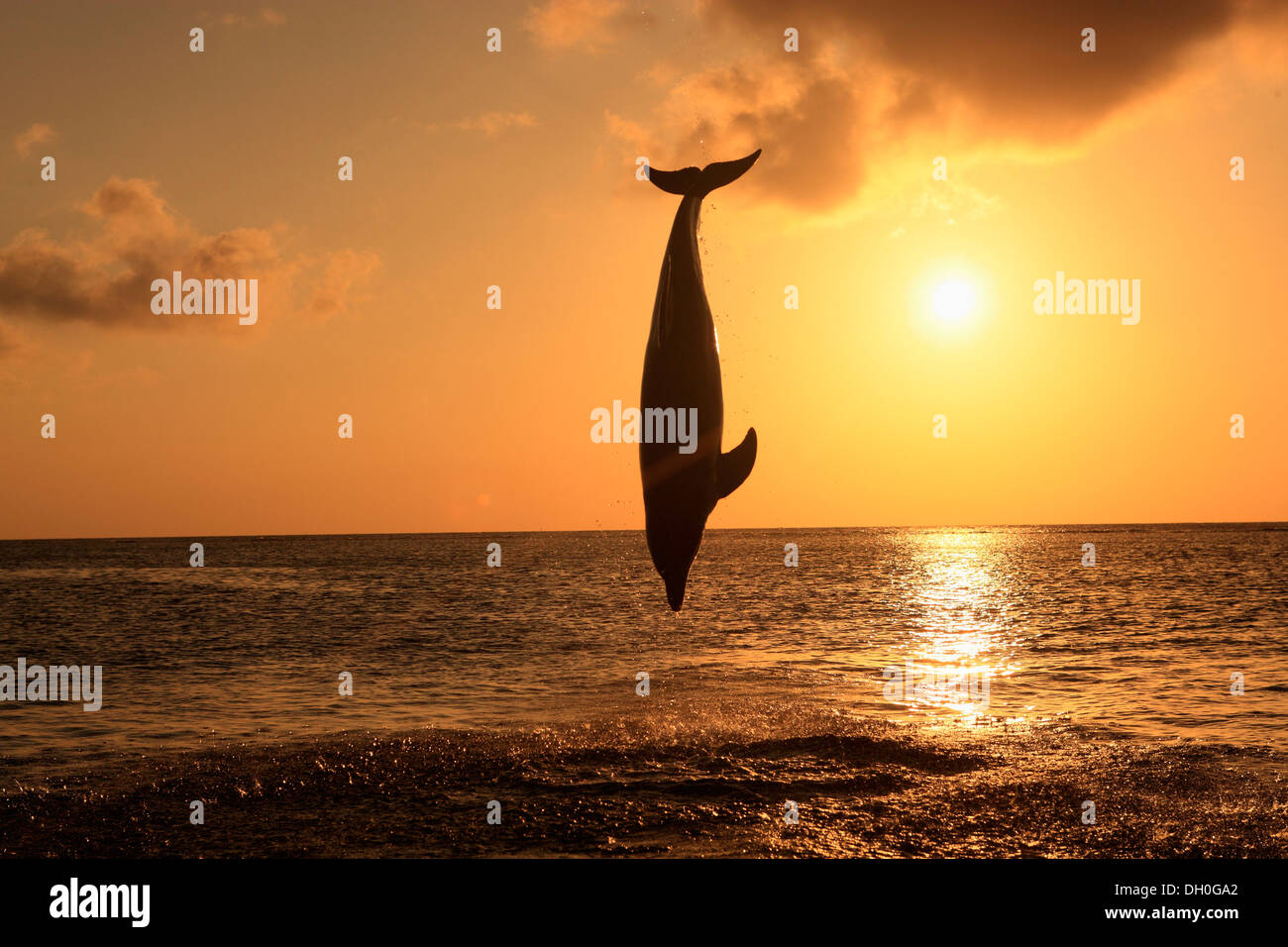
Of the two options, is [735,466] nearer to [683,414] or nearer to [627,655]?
[683,414]

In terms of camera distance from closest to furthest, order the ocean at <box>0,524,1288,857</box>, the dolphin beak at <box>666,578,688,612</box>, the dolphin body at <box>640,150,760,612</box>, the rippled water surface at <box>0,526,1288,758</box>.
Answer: the dolphin body at <box>640,150,760,612</box>
the dolphin beak at <box>666,578,688,612</box>
the ocean at <box>0,524,1288,857</box>
the rippled water surface at <box>0,526,1288,758</box>

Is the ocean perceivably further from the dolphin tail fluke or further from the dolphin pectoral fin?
the dolphin tail fluke

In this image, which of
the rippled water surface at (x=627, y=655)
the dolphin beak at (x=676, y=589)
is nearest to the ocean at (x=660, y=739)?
the rippled water surface at (x=627, y=655)

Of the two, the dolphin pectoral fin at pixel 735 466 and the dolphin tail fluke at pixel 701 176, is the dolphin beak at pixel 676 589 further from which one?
the dolphin tail fluke at pixel 701 176

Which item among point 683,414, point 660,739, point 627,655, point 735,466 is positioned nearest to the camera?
point 683,414

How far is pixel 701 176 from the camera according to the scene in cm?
627

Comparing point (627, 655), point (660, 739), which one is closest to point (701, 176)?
point (660, 739)

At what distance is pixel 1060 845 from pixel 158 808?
525 inches

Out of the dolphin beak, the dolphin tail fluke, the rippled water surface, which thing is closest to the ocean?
the rippled water surface

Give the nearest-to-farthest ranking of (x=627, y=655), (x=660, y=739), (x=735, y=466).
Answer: (x=735, y=466), (x=660, y=739), (x=627, y=655)

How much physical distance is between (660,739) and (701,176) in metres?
15.8

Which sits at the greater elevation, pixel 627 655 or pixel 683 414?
pixel 683 414

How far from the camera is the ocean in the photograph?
1430cm
